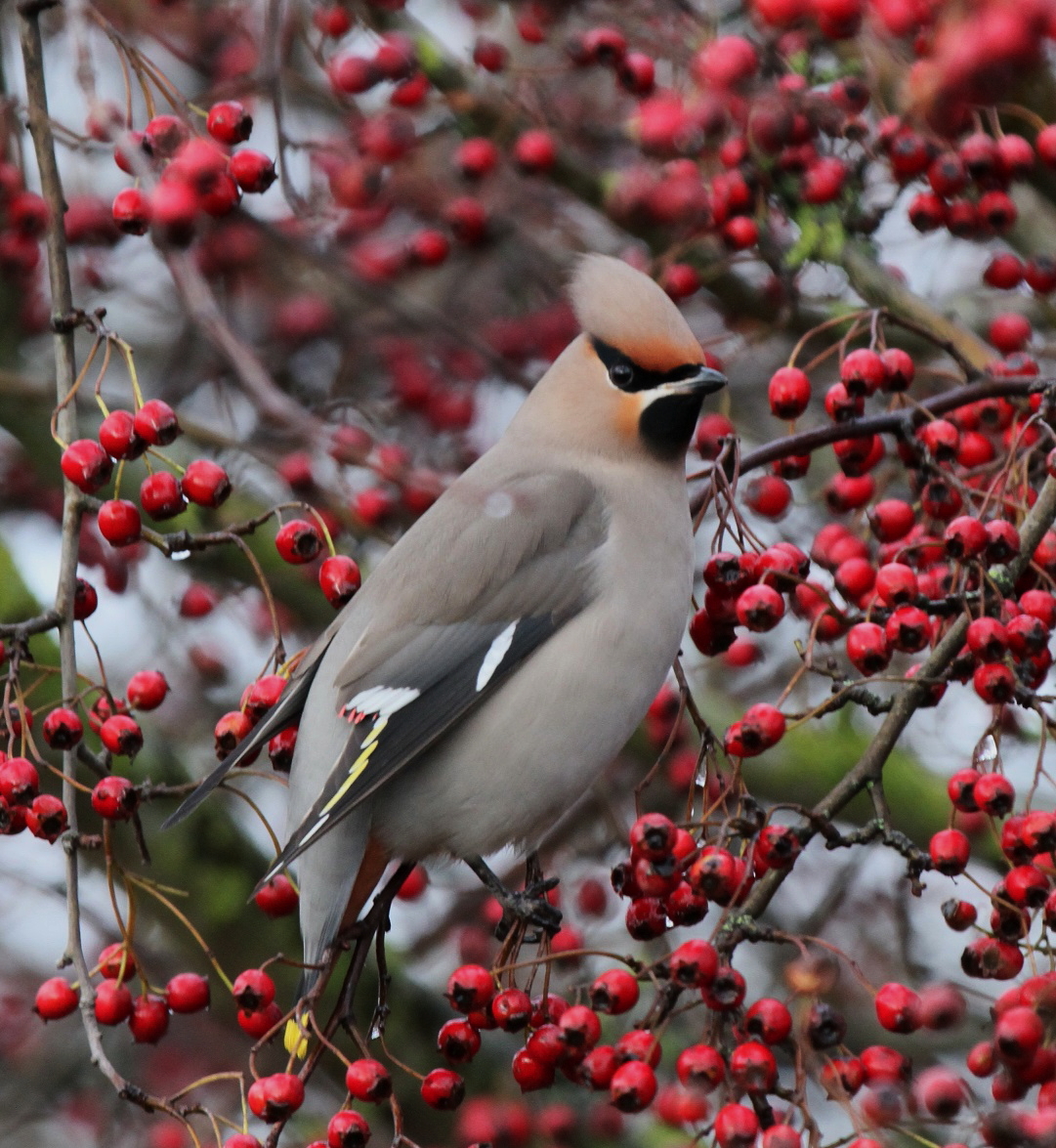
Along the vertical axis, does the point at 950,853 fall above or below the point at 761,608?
below

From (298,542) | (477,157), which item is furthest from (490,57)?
(298,542)

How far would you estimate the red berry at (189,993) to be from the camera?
7.82ft

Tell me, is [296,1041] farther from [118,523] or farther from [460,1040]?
[118,523]

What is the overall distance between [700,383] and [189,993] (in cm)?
134

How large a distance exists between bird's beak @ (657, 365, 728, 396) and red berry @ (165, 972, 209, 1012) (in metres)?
1.30

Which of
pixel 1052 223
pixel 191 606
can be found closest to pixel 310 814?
pixel 191 606

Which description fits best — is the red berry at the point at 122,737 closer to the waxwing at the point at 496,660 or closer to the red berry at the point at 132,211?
the waxwing at the point at 496,660

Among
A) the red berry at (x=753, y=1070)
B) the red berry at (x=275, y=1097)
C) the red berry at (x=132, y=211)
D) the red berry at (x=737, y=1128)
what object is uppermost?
the red berry at (x=132, y=211)

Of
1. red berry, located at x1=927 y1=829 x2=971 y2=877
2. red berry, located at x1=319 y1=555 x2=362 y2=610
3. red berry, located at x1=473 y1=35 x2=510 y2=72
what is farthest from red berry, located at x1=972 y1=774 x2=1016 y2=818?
red berry, located at x1=473 y1=35 x2=510 y2=72

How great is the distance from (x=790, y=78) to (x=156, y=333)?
2.47 meters

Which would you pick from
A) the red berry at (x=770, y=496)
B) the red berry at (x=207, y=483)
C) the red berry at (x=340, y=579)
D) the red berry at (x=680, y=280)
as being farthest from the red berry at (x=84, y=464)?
the red berry at (x=680, y=280)

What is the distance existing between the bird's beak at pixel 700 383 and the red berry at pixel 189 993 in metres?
1.30

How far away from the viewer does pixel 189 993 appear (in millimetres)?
2387

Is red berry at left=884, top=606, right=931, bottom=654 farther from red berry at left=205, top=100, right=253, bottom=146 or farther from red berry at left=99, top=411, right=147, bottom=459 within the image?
red berry at left=205, top=100, right=253, bottom=146
